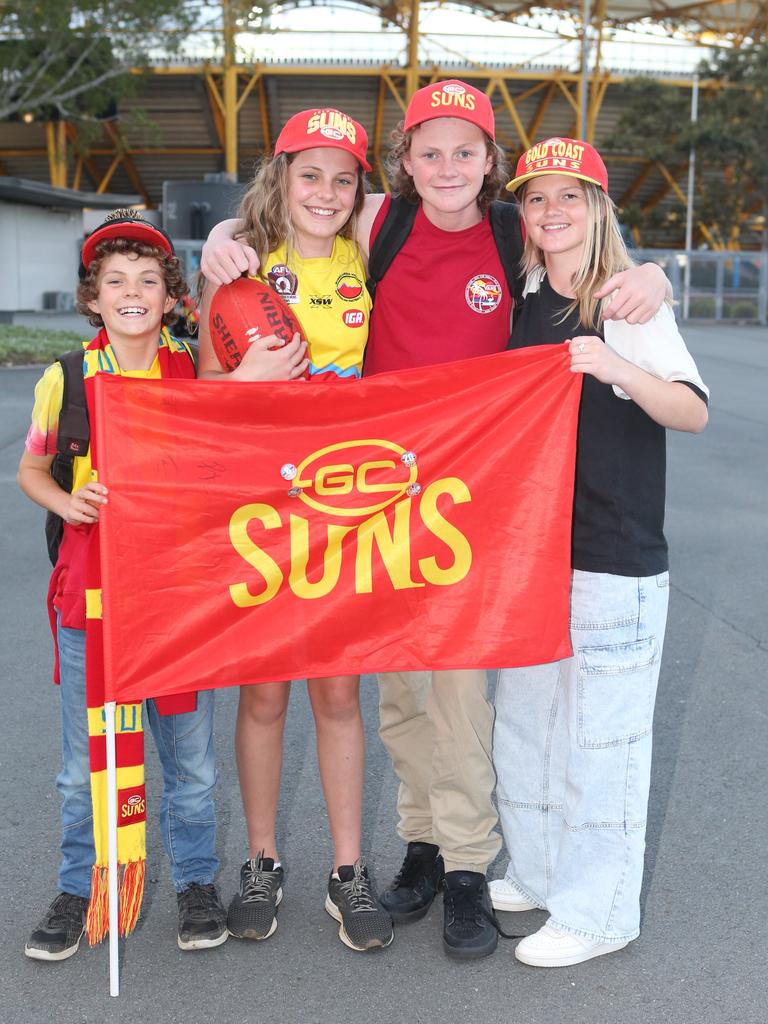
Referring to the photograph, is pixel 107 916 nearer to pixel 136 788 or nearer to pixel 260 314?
pixel 136 788

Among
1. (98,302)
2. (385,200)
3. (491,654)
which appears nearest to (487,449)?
(491,654)

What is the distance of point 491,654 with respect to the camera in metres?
3.31

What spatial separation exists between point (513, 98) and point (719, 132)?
1335cm

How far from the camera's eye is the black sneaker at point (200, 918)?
3.35 meters

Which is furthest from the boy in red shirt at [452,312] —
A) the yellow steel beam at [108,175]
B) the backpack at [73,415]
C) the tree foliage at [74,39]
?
the yellow steel beam at [108,175]

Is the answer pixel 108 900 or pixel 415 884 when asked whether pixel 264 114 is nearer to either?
pixel 415 884

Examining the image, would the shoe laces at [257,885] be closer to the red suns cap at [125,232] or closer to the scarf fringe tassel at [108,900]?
the scarf fringe tassel at [108,900]

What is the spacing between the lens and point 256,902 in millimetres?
3447

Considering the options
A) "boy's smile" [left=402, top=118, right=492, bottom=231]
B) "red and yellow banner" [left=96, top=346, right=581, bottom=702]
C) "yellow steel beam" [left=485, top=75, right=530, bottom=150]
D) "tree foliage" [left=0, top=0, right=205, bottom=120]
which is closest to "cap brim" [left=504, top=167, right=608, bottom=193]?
"boy's smile" [left=402, top=118, right=492, bottom=231]

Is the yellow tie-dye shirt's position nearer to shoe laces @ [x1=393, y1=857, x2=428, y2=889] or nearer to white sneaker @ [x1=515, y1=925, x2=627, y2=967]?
shoe laces @ [x1=393, y1=857, x2=428, y2=889]

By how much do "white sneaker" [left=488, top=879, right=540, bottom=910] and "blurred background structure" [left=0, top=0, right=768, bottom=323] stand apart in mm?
32575

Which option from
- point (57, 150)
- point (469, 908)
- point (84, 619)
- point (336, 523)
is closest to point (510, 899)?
point (469, 908)

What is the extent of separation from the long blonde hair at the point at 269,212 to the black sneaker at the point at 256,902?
180cm

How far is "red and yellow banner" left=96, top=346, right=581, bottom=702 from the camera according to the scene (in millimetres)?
3168
